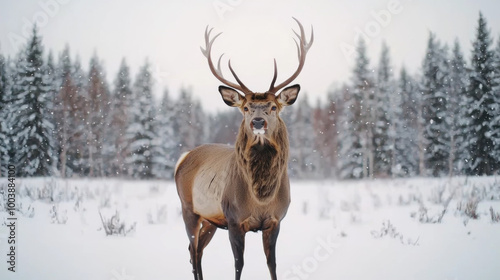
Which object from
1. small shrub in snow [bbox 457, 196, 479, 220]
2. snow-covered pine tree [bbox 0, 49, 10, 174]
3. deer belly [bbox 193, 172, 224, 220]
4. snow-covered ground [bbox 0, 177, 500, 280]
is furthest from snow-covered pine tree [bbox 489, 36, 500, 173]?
snow-covered pine tree [bbox 0, 49, 10, 174]

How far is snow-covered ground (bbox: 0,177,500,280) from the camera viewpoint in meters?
5.74

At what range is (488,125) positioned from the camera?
20.0m

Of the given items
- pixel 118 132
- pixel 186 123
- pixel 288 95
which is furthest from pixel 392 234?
pixel 186 123

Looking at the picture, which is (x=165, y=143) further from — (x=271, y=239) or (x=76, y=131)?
(x=271, y=239)

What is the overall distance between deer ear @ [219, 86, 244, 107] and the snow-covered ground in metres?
2.65

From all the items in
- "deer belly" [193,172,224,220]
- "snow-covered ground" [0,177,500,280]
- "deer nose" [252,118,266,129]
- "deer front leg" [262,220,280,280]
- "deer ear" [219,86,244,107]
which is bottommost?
"snow-covered ground" [0,177,500,280]

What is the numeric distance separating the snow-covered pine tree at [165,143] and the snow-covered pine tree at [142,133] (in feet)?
1.74

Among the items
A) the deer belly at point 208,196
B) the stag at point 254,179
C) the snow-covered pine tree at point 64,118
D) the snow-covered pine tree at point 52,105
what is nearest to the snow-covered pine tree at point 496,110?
the stag at point 254,179

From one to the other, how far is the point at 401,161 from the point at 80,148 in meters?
23.6

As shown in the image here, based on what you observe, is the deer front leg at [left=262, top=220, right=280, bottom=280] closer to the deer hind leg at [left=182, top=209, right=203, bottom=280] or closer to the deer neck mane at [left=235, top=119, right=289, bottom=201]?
the deer neck mane at [left=235, top=119, right=289, bottom=201]

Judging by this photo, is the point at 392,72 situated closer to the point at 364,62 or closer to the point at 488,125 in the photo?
the point at 364,62

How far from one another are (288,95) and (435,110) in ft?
80.6

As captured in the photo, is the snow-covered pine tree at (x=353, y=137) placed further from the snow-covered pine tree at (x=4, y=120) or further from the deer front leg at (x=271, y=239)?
the deer front leg at (x=271, y=239)

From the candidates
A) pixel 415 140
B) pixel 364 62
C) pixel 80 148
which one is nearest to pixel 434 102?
pixel 415 140
